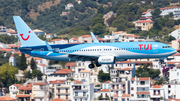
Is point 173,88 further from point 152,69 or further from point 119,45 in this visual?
point 119,45

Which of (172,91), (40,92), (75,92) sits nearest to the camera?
(75,92)

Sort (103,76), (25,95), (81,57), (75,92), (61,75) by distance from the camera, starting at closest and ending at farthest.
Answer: (81,57), (75,92), (25,95), (103,76), (61,75)

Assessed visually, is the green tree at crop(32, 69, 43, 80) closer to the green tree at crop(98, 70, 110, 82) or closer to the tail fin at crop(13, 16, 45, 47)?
the green tree at crop(98, 70, 110, 82)

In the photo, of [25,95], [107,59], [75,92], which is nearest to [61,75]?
[25,95]

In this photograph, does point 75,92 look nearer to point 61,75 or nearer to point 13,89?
point 61,75

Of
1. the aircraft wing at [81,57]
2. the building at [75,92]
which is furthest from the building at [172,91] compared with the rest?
the aircraft wing at [81,57]

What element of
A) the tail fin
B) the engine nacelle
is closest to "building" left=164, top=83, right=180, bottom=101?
the engine nacelle

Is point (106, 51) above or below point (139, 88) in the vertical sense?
above

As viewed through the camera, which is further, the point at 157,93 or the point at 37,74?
the point at 37,74

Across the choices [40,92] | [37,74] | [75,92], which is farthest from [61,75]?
[75,92]

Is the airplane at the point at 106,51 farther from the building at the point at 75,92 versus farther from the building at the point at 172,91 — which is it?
the building at the point at 172,91

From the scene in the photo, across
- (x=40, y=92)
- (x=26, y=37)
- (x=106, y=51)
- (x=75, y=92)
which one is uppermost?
(x=26, y=37)
